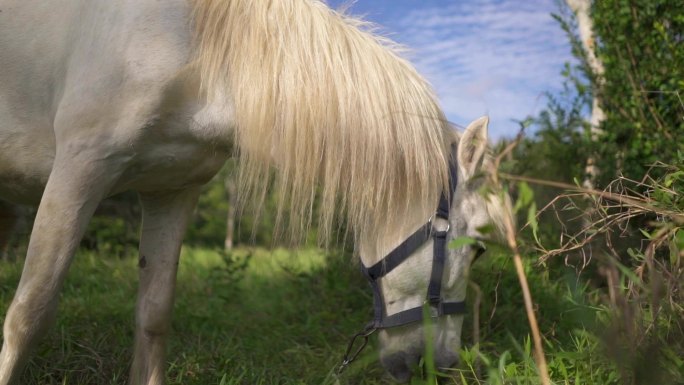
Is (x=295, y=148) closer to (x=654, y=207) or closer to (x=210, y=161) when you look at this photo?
(x=210, y=161)

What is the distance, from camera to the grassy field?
249cm

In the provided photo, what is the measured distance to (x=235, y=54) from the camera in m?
2.38

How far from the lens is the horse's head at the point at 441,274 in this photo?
2385 millimetres

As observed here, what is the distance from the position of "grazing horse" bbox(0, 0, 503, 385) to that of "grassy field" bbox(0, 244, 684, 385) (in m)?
0.35

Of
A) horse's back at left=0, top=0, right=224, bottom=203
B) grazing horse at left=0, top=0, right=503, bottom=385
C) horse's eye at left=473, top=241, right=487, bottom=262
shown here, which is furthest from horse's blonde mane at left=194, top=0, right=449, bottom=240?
horse's eye at left=473, top=241, right=487, bottom=262

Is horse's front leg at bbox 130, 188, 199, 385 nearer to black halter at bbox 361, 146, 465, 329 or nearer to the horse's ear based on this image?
black halter at bbox 361, 146, 465, 329

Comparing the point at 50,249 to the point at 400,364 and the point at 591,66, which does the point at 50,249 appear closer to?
the point at 400,364

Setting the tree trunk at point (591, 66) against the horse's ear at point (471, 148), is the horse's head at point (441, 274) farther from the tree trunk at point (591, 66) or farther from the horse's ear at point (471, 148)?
the tree trunk at point (591, 66)

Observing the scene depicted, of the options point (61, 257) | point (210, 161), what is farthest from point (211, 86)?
point (61, 257)

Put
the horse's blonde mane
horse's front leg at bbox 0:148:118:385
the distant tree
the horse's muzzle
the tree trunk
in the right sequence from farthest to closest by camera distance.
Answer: the tree trunk, the distant tree, the horse's muzzle, the horse's blonde mane, horse's front leg at bbox 0:148:118:385

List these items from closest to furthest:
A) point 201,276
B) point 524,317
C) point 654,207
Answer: point 654,207, point 524,317, point 201,276

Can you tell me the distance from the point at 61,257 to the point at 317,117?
1.02m

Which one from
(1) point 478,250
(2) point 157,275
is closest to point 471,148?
(1) point 478,250

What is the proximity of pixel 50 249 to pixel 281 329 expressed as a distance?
226 centimetres
